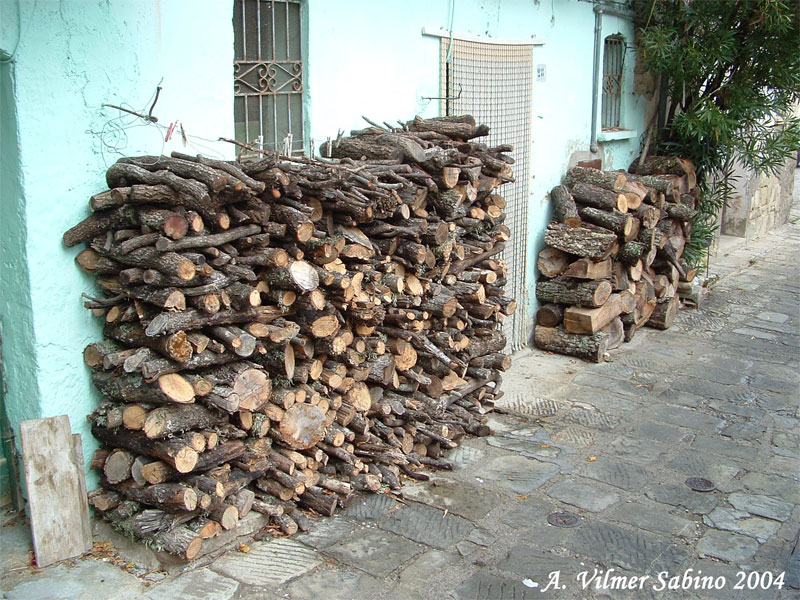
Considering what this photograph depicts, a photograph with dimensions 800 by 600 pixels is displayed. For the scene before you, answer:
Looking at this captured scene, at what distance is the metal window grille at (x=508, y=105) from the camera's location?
27.3 feet

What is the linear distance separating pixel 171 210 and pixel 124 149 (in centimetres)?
66

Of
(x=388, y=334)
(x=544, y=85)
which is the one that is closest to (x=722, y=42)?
(x=544, y=85)

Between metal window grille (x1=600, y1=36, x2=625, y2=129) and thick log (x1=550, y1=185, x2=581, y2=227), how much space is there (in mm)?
1944

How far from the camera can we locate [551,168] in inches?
393

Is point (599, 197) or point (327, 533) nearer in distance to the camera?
point (327, 533)

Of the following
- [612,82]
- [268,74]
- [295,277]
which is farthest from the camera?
[612,82]

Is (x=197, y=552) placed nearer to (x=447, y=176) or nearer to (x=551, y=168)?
(x=447, y=176)

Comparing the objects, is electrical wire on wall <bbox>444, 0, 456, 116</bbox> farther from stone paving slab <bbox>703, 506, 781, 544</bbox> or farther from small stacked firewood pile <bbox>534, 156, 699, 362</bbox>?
stone paving slab <bbox>703, 506, 781, 544</bbox>

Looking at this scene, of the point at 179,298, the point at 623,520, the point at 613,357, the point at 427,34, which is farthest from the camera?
the point at 613,357

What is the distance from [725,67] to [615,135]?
1678mm

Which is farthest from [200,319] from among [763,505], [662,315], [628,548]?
[662,315]

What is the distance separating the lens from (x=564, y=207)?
381 inches

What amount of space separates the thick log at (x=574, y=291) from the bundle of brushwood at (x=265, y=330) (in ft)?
9.86

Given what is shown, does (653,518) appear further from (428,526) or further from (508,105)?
(508,105)
